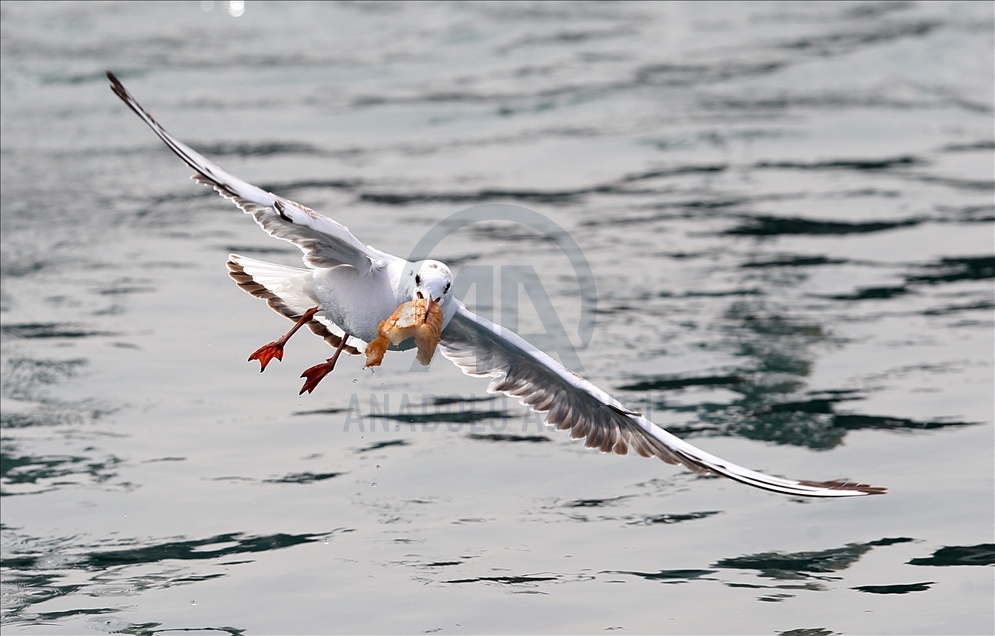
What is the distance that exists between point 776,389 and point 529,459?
8.02 feet

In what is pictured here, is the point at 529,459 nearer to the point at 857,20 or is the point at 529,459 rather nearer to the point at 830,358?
the point at 830,358

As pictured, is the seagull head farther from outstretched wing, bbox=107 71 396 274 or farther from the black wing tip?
the black wing tip

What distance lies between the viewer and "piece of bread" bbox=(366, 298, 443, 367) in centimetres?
779

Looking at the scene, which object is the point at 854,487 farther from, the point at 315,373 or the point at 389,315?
the point at 315,373

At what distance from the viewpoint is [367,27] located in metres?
26.0

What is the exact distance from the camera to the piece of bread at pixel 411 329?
7785 mm

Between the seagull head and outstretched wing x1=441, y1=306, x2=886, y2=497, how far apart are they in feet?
1.97

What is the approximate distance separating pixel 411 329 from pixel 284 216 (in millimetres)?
968

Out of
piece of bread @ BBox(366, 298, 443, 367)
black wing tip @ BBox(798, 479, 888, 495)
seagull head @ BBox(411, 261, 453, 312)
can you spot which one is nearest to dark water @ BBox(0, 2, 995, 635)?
black wing tip @ BBox(798, 479, 888, 495)

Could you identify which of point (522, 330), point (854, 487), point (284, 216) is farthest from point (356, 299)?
point (522, 330)

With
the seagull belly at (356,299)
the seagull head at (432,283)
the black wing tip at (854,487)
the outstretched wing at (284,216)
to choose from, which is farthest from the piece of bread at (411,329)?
the black wing tip at (854,487)

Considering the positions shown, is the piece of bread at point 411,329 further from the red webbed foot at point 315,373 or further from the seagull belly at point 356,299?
the red webbed foot at point 315,373

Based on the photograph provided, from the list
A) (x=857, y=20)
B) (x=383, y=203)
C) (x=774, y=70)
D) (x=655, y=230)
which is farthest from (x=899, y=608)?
(x=857, y=20)

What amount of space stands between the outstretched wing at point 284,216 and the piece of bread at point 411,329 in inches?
17.8
